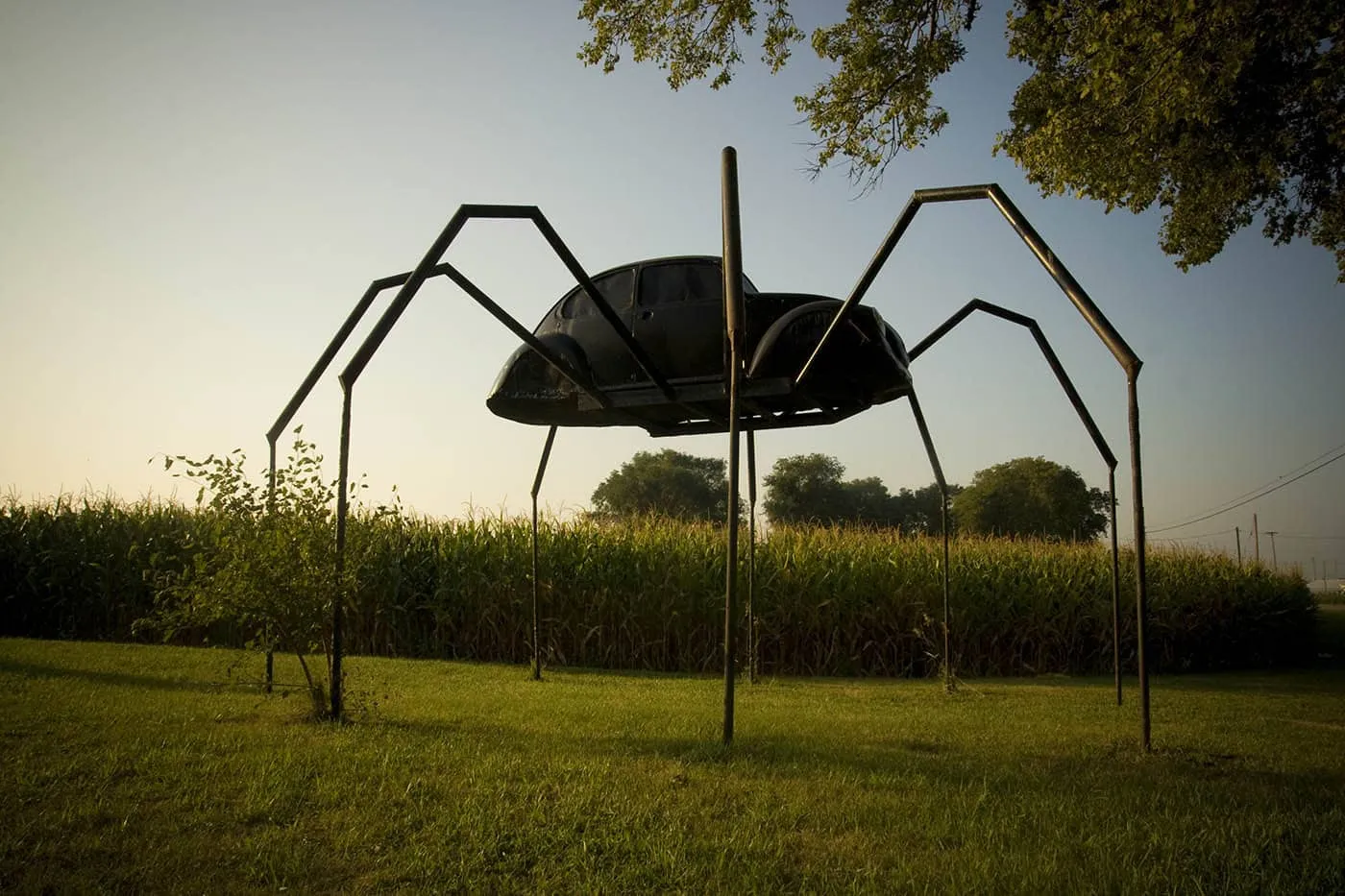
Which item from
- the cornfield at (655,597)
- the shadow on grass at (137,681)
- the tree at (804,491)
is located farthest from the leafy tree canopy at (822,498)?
the shadow on grass at (137,681)

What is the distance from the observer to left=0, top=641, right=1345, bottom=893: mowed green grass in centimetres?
306

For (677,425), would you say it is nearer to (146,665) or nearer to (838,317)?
(838,317)

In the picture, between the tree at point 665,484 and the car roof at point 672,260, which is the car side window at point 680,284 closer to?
the car roof at point 672,260

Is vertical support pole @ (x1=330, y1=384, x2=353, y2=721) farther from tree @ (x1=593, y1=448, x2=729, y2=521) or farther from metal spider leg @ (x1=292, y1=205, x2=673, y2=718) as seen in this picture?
tree @ (x1=593, y1=448, x2=729, y2=521)

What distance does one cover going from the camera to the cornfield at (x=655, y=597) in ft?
44.9

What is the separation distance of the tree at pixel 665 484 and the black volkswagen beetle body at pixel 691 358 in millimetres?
47239

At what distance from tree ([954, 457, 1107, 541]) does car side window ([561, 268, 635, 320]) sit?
41.7 metres

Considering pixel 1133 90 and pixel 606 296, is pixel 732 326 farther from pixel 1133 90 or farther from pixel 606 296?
pixel 1133 90

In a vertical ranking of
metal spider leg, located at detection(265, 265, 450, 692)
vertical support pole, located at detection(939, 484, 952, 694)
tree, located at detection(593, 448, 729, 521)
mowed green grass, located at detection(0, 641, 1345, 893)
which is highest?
tree, located at detection(593, 448, 729, 521)

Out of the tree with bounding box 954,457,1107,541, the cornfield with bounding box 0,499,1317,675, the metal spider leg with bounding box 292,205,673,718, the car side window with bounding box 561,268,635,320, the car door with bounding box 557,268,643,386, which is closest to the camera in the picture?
the metal spider leg with bounding box 292,205,673,718

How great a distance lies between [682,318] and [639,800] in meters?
3.46

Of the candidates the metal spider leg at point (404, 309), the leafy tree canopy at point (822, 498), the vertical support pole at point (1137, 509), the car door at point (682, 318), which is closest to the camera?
the vertical support pole at point (1137, 509)

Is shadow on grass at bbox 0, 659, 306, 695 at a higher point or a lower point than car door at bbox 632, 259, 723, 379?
lower

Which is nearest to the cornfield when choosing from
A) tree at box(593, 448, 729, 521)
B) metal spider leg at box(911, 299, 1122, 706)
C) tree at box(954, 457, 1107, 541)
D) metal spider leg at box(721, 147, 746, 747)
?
metal spider leg at box(911, 299, 1122, 706)
